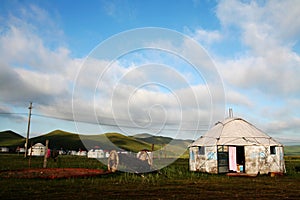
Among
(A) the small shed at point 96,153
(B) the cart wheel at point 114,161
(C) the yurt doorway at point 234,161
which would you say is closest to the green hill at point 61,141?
(A) the small shed at point 96,153

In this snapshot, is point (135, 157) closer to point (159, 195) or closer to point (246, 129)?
point (246, 129)

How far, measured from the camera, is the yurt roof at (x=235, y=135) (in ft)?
63.9

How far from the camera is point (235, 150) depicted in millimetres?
21453

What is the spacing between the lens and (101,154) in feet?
214

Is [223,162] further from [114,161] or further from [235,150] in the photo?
[114,161]

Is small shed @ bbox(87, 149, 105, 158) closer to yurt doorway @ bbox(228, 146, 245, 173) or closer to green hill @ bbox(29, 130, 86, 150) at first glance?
green hill @ bbox(29, 130, 86, 150)

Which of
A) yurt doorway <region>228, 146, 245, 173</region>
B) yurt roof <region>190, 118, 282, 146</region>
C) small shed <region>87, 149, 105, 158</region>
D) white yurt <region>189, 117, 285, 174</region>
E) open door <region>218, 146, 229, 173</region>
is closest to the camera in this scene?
white yurt <region>189, 117, 285, 174</region>

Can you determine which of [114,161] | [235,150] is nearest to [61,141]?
[114,161]

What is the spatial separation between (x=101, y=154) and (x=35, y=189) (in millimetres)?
56419

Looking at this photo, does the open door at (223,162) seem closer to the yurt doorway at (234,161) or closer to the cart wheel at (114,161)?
the yurt doorway at (234,161)

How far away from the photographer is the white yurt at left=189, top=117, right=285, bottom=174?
19.0m

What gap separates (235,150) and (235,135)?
6.67ft

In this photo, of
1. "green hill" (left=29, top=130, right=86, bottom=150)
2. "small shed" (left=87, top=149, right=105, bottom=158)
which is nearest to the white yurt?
"small shed" (left=87, top=149, right=105, bottom=158)

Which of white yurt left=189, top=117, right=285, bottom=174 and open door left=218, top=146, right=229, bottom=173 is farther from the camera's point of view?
open door left=218, top=146, right=229, bottom=173
